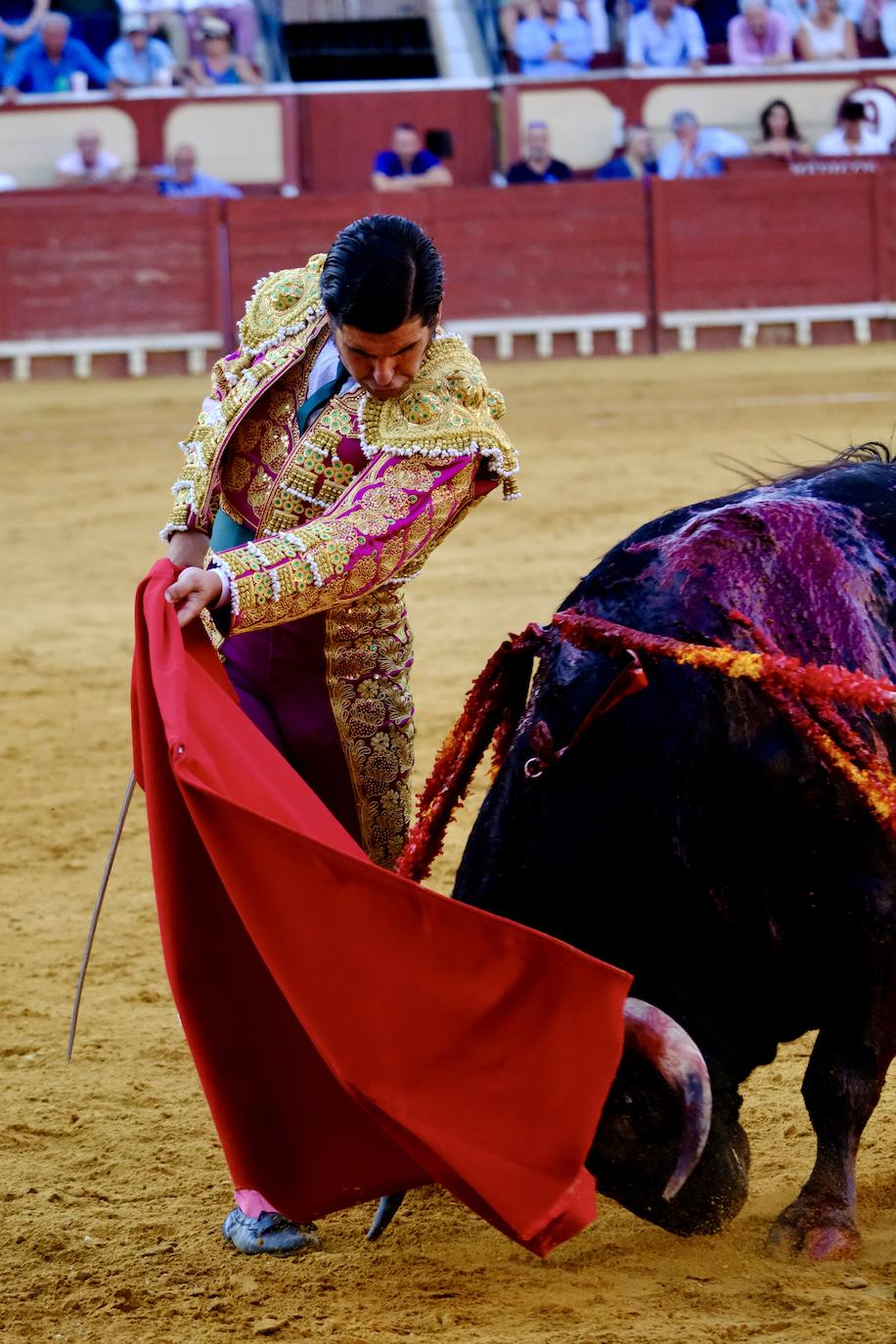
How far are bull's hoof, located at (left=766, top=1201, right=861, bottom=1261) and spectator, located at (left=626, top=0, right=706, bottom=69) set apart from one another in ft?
40.0

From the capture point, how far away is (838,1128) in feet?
7.37

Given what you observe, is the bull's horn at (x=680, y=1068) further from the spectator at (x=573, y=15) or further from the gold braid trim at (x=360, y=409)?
the spectator at (x=573, y=15)

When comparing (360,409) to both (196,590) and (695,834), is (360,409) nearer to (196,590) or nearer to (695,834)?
(196,590)

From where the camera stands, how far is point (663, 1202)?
2.16 metres

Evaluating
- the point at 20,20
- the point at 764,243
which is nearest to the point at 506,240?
the point at 764,243

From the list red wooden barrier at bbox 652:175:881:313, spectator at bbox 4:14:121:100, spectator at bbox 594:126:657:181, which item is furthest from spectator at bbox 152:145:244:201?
red wooden barrier at bbox 652:175:881:313

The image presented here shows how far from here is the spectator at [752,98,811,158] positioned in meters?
12.6

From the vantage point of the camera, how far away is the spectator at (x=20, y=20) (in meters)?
12.8

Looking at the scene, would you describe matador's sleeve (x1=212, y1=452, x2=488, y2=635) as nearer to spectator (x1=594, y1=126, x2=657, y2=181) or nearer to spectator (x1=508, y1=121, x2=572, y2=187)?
spectator (x1=508, y1=121, x2=572, y2=187)

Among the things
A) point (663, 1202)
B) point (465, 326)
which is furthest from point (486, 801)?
point (465, 326)

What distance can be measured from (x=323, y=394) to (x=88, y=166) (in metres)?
10.6

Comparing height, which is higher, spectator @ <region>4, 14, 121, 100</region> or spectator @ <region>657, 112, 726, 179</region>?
spectator @ <region>4, 14, 121, 100</region>

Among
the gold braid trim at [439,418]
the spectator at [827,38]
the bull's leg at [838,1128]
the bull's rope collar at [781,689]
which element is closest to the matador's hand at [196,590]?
the gold braid trim at [439,418]

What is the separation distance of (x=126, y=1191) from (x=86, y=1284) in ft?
0.95
